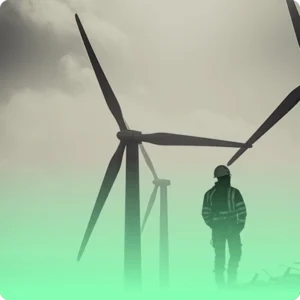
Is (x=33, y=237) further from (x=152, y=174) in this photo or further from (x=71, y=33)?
(x=71, y=33)

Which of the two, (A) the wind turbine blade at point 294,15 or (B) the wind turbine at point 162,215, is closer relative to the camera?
(B) the wind turbine at point 162,215

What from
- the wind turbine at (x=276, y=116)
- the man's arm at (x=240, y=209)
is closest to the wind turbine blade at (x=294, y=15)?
the wind turbine at (x=276, y=116)

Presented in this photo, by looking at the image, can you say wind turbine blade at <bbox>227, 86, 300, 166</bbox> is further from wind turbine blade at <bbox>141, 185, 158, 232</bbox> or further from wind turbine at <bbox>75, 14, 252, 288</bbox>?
wind turbine blade at <bbox>141, 185, 158, 232</bbox>

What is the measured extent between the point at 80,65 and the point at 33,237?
1.62 ft

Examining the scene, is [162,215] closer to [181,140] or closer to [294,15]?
[181,140]

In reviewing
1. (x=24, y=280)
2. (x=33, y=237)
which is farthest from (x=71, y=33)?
(x=24, y=280)

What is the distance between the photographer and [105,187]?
1537 millimetres

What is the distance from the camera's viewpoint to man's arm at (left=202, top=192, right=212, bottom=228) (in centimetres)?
152

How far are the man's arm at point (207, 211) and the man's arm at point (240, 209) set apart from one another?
73 mm

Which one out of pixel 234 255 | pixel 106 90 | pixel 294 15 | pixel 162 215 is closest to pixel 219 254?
pixel 234 255

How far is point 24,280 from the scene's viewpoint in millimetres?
1570

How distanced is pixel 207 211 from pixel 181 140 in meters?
0.20

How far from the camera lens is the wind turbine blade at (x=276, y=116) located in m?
1.57

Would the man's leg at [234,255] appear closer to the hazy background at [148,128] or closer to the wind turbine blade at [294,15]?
the hazy background at [148,128]
